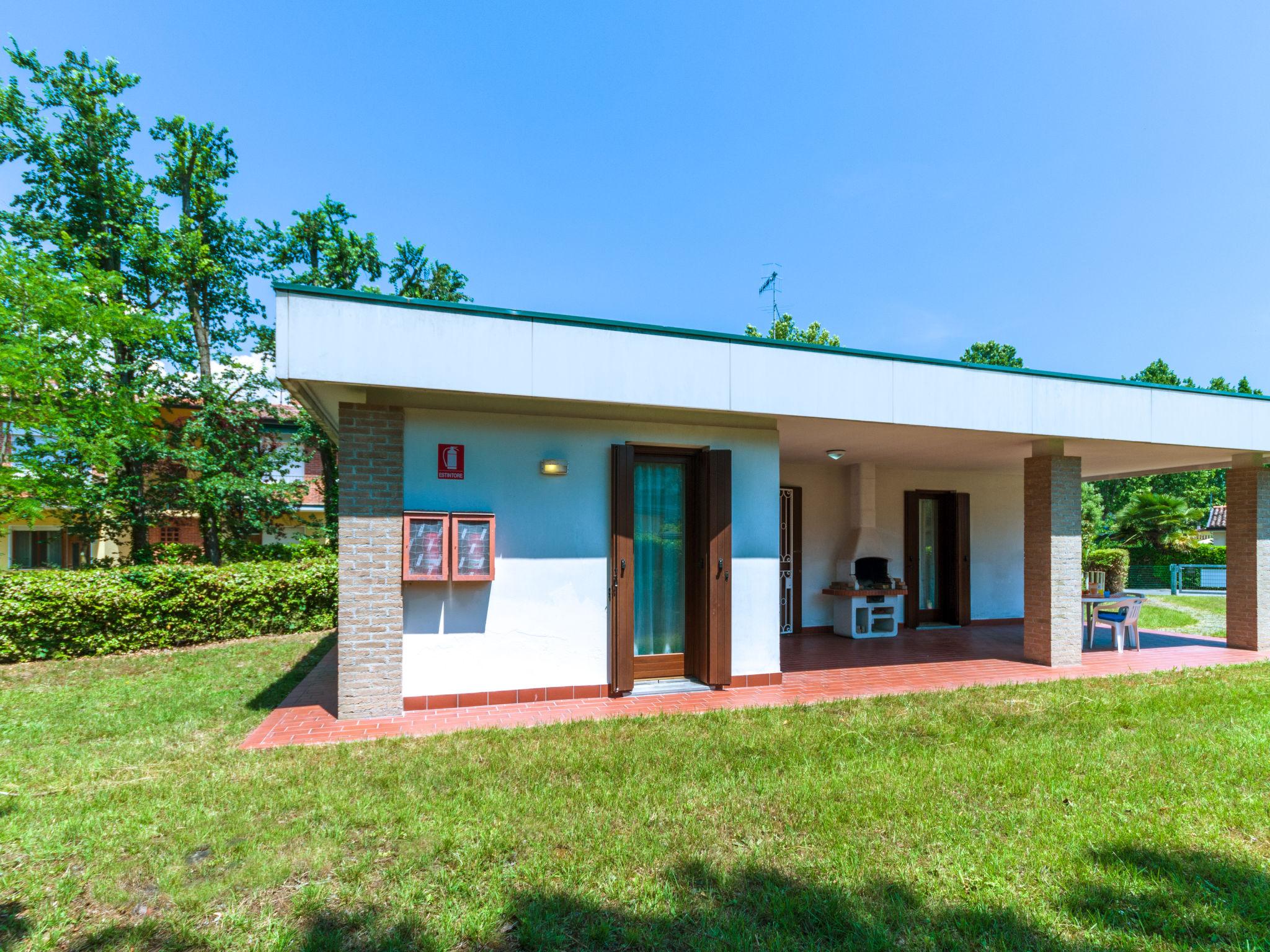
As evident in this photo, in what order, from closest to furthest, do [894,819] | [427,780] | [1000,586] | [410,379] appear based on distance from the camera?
[894,819] → [427,780] → [410,379] → [1000,586]

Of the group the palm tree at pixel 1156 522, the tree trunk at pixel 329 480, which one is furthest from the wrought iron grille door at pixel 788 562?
the palm tree at pixel 1156 522

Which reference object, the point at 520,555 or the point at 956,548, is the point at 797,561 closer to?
the point at 956,548

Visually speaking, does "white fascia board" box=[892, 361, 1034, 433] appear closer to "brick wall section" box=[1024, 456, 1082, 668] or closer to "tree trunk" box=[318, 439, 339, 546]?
"brick wall section" box=[1024, 456, 1082, 668]

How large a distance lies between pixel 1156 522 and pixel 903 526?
19.8 m

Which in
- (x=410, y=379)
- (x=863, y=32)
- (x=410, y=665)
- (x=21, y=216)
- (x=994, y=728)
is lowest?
(x=994, y=728)

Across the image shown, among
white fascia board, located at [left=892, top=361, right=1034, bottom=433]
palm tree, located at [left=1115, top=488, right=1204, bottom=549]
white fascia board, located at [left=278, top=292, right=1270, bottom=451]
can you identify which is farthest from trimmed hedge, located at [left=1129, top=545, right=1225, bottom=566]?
white fascia board, located at [left=892, top=361, right=1034, bottom=433]

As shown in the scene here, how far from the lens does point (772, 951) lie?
8.09ft

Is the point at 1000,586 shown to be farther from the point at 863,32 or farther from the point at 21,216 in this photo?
the point at 21,216

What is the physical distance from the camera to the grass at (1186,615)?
11594 millimetres

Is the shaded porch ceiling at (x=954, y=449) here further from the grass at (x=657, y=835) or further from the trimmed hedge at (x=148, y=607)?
the trimmed hedge at (x=148, y=607)

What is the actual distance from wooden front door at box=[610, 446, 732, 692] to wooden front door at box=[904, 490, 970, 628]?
6.54m

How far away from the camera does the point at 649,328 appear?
5832 mm

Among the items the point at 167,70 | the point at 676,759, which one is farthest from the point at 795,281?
the point at 676,759

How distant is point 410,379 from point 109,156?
1557 centimetres
